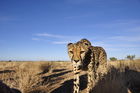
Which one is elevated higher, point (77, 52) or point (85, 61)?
point (77, 52)

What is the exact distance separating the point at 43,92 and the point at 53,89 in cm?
68

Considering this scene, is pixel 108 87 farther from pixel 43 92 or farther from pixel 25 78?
pixel 25 78

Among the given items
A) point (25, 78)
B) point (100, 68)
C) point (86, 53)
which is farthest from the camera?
point (100, 68)

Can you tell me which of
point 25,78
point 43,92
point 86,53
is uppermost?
point 86,53

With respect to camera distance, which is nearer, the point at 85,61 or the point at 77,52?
the point at 77,52

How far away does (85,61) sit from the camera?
16.8ft

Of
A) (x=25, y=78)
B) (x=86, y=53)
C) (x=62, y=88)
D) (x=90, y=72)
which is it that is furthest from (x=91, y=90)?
(x=25, y=78)

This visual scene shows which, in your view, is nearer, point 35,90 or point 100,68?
point 35,90

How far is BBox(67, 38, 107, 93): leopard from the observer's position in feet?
15.3

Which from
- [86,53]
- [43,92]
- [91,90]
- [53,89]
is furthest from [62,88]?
[86,53]

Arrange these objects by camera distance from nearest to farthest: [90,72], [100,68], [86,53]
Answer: [86,53] → [90,72] → [100,68]

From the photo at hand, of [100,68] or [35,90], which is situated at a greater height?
[100,68]

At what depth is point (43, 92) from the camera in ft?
18.6

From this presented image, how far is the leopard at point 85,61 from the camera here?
465 centimetres
